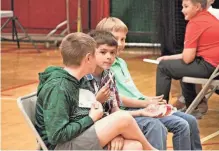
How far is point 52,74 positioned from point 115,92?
1.94ft

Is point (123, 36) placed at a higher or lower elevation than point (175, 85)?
higher

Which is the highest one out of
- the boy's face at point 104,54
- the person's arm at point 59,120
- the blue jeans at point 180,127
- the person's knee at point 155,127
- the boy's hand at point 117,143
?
the boy's face at point 104,54

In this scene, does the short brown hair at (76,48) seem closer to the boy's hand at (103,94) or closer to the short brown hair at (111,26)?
the boy's hand at (103,94)

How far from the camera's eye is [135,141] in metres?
2.66

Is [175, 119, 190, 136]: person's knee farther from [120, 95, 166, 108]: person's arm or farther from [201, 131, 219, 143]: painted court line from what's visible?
[201, 131, 219, 143]: painted court line

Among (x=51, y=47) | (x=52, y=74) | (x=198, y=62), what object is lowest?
(x=51, y=47)

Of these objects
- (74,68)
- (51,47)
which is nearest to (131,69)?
(51,47)

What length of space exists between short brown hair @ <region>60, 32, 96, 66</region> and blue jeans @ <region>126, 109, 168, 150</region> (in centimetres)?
66

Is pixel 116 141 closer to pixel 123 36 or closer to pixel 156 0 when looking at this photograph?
pixel 123 36

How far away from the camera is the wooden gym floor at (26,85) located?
459 centimetres

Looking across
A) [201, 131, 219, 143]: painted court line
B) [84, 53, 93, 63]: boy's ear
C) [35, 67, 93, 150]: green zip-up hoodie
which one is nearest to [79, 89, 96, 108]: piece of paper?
[35, 67, 93, 150]: green zip-up hoodie

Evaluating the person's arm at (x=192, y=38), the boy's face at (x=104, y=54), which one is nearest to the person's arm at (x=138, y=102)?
the boy's face at (x=104, y=54)

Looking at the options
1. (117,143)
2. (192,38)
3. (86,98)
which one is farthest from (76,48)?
(192,38)

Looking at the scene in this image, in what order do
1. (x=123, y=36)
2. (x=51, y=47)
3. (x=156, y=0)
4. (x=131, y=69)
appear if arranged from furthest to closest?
(x=51, y=47) < (x=156, y=0) < (x=131, y=69) < (x=123, y=36)
